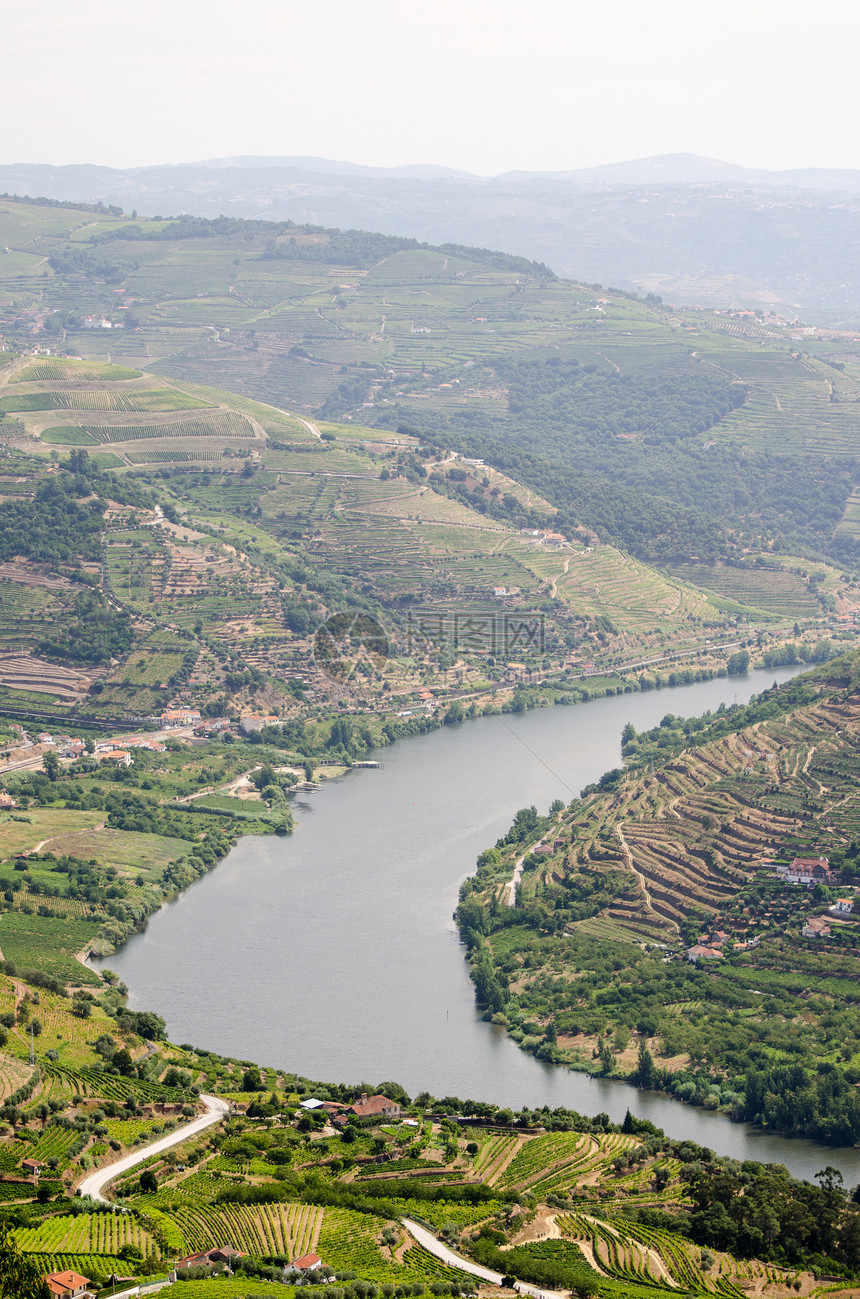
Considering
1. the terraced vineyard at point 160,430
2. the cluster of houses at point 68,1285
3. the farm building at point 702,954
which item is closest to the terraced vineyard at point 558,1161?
the farm building at point 702,954

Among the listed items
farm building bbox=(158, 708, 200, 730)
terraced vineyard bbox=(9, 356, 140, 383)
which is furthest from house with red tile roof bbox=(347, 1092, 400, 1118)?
terraced vineyard bbox=(9, 356, 140, 383)

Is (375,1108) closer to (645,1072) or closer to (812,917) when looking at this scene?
(645,1072)

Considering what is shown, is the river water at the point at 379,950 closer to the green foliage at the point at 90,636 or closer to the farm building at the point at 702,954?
the farm building at the point at 702,954

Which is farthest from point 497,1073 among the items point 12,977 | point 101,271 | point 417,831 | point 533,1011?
point 101,271

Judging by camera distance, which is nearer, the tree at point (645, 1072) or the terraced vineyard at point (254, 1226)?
the terraced vineyard at point (254, 1226)

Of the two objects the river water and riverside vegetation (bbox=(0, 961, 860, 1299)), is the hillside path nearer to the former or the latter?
the river water

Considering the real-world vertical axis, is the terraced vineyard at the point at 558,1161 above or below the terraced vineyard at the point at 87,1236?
below

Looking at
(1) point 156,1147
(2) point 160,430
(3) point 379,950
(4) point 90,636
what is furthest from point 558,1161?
(2) point 160,430
